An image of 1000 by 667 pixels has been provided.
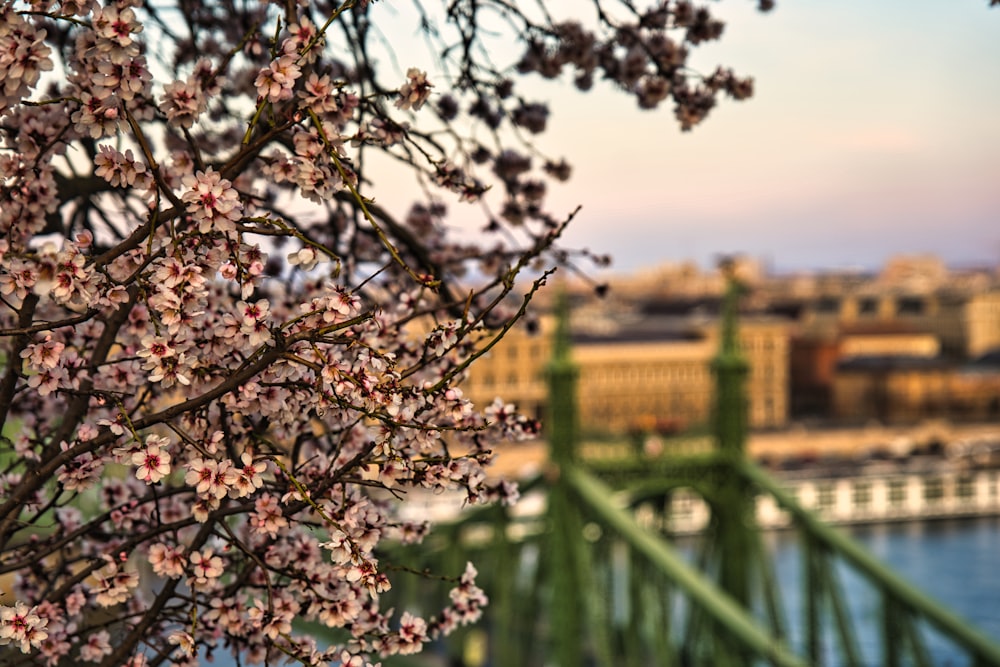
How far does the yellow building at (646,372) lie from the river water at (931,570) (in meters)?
8.47

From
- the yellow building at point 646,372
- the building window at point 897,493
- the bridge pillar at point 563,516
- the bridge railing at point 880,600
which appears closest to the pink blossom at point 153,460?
the bridge railing at point 880,600

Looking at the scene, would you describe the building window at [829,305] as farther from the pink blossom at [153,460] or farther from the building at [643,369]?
the pink blossom at [153,460]

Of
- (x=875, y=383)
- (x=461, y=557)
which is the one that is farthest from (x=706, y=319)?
(x=461, y=557)

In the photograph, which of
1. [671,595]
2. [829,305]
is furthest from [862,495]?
[671,595]

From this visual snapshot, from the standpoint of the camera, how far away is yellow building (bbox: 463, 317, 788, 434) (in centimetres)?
4884

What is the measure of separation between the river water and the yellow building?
8465 millimetres

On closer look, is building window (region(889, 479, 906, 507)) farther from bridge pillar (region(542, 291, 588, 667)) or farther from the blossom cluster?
the blossom cluster

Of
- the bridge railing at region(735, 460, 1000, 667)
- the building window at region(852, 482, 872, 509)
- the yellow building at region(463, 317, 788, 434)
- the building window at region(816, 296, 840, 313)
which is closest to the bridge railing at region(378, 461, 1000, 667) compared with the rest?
the bridge railing at region(735, 460, 1000, 667)

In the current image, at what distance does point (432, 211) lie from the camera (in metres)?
3.64

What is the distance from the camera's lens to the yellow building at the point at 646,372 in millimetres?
48844

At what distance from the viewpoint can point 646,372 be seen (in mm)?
58625

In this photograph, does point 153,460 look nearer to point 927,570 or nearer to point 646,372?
point 927,570

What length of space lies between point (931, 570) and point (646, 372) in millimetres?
23632

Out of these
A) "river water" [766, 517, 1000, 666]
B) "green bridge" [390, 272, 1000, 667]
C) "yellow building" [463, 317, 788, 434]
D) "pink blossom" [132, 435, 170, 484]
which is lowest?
"river water" [766, 517, 1000, 666]
